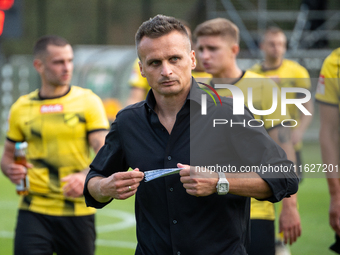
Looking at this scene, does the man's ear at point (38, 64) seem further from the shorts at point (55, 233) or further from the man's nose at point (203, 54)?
the man's nose at point (203, 54)

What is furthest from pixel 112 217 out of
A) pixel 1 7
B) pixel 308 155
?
pixel 308 155

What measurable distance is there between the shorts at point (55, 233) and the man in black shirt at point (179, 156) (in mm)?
1843

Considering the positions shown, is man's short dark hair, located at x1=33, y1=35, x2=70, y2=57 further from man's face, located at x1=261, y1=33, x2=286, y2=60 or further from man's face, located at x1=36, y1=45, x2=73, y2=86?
man's face, located at x1=261, y1=33, x2=286, y2=60

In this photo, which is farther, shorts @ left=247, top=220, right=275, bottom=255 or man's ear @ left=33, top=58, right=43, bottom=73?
man's ear @ left=33, top=58, right=43, bottom=73

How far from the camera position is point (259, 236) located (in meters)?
4.59

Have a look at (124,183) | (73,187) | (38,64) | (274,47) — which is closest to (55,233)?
(73,187)

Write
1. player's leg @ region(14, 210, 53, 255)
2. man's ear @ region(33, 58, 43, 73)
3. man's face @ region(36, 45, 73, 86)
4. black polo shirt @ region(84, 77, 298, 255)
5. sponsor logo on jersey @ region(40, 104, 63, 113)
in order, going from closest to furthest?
black polo shirt @ region(84, 77, 298, 255)
player's leg @ region(14, 210, 53, 255)
sponsor logo on jersey @ region(40, 104, 63, 113)
man's face @ region(36, 45, 73, 86)
man's ear @ region(33, 58, 43, 73)

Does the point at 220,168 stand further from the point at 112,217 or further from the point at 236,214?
the point at 112,217

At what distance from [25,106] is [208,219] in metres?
2.94

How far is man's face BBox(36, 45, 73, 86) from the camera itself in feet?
17.6

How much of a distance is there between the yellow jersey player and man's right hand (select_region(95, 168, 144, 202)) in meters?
1.96

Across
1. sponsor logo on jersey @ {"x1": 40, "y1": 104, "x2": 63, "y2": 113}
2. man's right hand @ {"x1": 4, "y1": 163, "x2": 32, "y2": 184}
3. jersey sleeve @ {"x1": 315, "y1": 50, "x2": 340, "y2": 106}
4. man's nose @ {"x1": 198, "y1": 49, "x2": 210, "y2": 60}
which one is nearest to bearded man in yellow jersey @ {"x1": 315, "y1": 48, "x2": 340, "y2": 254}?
jersey sleeve @ {"x1": 315, "y1": 50, "x2": 340, "y2": 106}

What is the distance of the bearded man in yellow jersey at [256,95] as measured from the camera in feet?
14.4

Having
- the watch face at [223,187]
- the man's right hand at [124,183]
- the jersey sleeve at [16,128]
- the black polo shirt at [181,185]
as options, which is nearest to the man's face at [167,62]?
the black polo shirt at [181,185]
